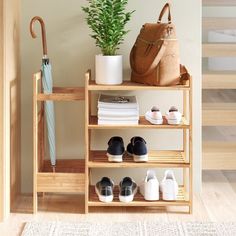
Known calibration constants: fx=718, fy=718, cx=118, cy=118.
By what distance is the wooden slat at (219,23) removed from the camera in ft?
17.5

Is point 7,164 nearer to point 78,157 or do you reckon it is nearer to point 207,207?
point 78,157

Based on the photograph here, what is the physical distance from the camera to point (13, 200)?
13.4 feet

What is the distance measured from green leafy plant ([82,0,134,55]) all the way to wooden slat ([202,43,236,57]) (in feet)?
4.03

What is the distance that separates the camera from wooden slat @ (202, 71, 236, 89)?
485 centimetres

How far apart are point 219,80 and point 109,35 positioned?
124 cm

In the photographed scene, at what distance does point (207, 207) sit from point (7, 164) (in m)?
1.14

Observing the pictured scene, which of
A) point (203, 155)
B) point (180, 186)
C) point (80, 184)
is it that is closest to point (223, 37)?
point (203, 155)

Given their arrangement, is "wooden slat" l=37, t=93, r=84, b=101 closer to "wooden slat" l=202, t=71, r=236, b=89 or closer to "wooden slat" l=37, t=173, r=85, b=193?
"wooden slat" l=37, t=173, r=85, b=193

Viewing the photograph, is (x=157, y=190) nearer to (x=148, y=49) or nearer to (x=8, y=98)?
(x=148, y=49)

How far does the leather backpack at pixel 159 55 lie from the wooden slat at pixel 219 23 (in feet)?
4.85

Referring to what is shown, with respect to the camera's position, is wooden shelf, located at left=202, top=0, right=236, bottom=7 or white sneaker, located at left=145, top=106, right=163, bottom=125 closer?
white sneaker, located at left=145, top=106, right=163, bottom=125

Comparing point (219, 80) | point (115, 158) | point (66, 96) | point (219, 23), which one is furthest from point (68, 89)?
point (219, 23)

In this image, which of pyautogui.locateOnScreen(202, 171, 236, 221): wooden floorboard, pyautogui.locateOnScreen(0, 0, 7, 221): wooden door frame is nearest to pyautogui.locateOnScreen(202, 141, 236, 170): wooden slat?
pyautogui.locateOnScreen(202, 171, 236, 221): wooden floorboard

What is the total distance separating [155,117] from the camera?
12.7 feet
